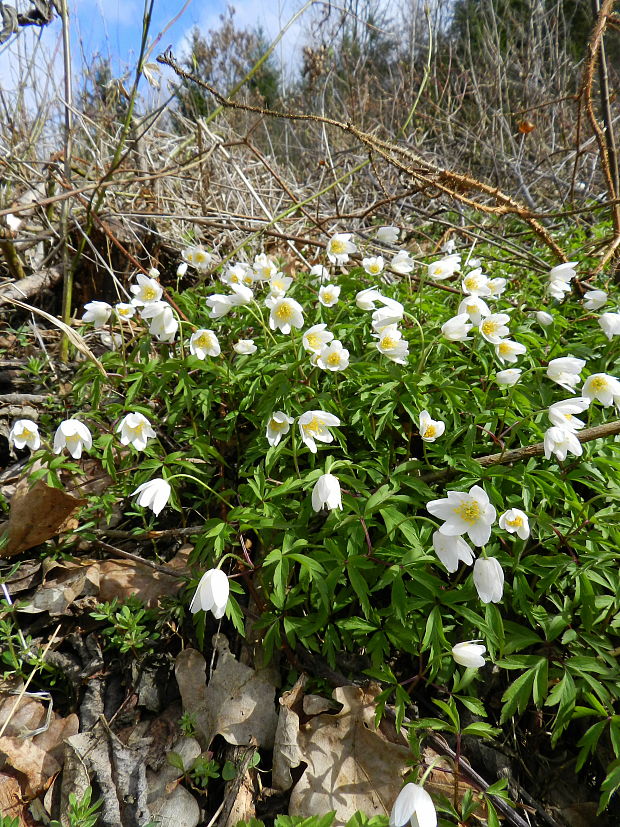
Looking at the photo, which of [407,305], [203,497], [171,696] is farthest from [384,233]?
[171,696]

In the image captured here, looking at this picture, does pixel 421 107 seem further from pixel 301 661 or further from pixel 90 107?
pixel 301 661

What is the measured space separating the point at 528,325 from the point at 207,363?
1786 millimetres

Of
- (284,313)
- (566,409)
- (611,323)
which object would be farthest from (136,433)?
(611,323)

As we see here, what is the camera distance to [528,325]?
9.80 feet

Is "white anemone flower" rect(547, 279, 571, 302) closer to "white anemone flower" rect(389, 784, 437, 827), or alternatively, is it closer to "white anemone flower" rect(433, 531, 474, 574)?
"white anemone flower" rect(433, 531, 474, 574)

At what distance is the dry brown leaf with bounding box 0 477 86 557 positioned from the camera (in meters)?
2.69

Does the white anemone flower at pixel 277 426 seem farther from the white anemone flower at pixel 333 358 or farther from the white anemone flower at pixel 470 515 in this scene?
the white anemone flower at pixel 470 515

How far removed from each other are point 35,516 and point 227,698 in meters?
1.35

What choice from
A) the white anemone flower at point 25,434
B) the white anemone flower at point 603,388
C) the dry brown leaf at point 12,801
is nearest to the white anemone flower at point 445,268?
the white anemone flower at point 603,388

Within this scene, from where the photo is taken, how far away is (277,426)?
96.9 inches

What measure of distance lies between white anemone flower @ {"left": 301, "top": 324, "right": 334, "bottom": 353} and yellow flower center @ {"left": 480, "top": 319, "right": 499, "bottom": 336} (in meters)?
0.75

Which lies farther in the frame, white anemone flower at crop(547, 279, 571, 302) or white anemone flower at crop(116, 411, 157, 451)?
white anemone flower at crop(547, 279, 571, 302)

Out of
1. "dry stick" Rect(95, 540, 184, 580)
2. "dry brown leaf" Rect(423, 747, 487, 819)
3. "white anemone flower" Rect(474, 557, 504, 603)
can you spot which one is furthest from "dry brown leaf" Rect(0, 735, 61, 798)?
"white anemone flower" Rect(474, 557, 504, 603)

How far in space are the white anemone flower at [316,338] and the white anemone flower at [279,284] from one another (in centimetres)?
52
